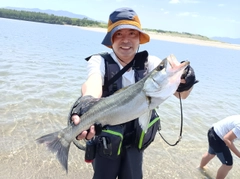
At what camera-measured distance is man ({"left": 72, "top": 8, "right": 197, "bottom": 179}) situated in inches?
136

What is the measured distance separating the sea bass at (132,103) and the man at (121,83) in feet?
1.08

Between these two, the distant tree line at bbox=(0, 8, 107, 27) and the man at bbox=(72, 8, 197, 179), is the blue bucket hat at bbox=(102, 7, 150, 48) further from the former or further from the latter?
the distant tree line at bbox=(0, 8, 107, 27)

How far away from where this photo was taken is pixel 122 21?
11.7ft

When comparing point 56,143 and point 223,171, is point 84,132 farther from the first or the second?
point 223,171

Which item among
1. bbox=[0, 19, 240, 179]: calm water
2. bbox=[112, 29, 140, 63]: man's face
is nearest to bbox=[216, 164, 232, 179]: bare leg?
bbox=[0, 19, 240, 179]: calm water

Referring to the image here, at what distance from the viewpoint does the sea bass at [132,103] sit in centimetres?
286

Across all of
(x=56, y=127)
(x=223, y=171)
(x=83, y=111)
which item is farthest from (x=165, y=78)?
(x=56, y=127)

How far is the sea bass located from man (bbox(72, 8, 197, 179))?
330mm

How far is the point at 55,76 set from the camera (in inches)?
584

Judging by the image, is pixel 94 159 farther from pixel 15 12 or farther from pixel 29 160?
pixel 15 12

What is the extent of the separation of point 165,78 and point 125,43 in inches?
39.2

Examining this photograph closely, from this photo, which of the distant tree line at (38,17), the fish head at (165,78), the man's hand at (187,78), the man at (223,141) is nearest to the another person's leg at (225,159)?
the man at (223,141)

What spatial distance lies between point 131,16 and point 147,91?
126 centimetres

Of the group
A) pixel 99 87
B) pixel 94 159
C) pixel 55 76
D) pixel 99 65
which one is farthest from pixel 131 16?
pixel 55 76
